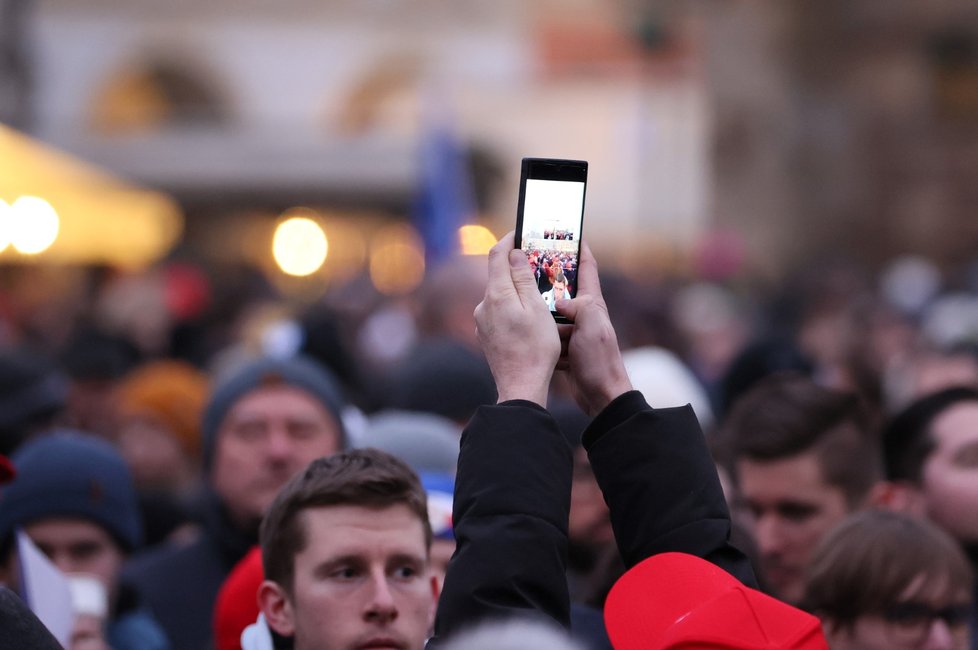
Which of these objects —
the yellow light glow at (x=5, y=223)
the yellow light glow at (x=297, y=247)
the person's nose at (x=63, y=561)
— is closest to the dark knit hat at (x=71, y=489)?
the person's nose at (x=63, y=561)

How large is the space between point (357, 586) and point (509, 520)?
2.57ft

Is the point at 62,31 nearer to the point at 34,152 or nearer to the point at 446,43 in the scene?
the point at 446,43

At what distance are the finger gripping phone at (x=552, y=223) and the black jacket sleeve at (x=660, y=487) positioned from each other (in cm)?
23

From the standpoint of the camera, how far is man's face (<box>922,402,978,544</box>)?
475 centimetres

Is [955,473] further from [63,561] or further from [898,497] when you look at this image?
[63,561]

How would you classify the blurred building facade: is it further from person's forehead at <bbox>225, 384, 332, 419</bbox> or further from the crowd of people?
person's forehead at <bbox>225, 384, 332, 419</bbox>

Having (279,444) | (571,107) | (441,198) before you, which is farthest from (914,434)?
(571,107)

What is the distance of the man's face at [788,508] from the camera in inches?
181

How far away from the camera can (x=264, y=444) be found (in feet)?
17.2

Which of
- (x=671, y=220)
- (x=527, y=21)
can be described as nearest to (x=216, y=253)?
(x=671, y=220)

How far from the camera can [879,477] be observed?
4781 mm

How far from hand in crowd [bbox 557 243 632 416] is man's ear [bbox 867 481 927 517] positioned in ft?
6.62

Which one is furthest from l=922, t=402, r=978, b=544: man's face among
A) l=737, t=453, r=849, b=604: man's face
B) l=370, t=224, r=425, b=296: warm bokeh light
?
l=370, t=224, r=425, b=296: warm bokeh light

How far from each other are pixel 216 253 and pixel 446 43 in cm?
1421
